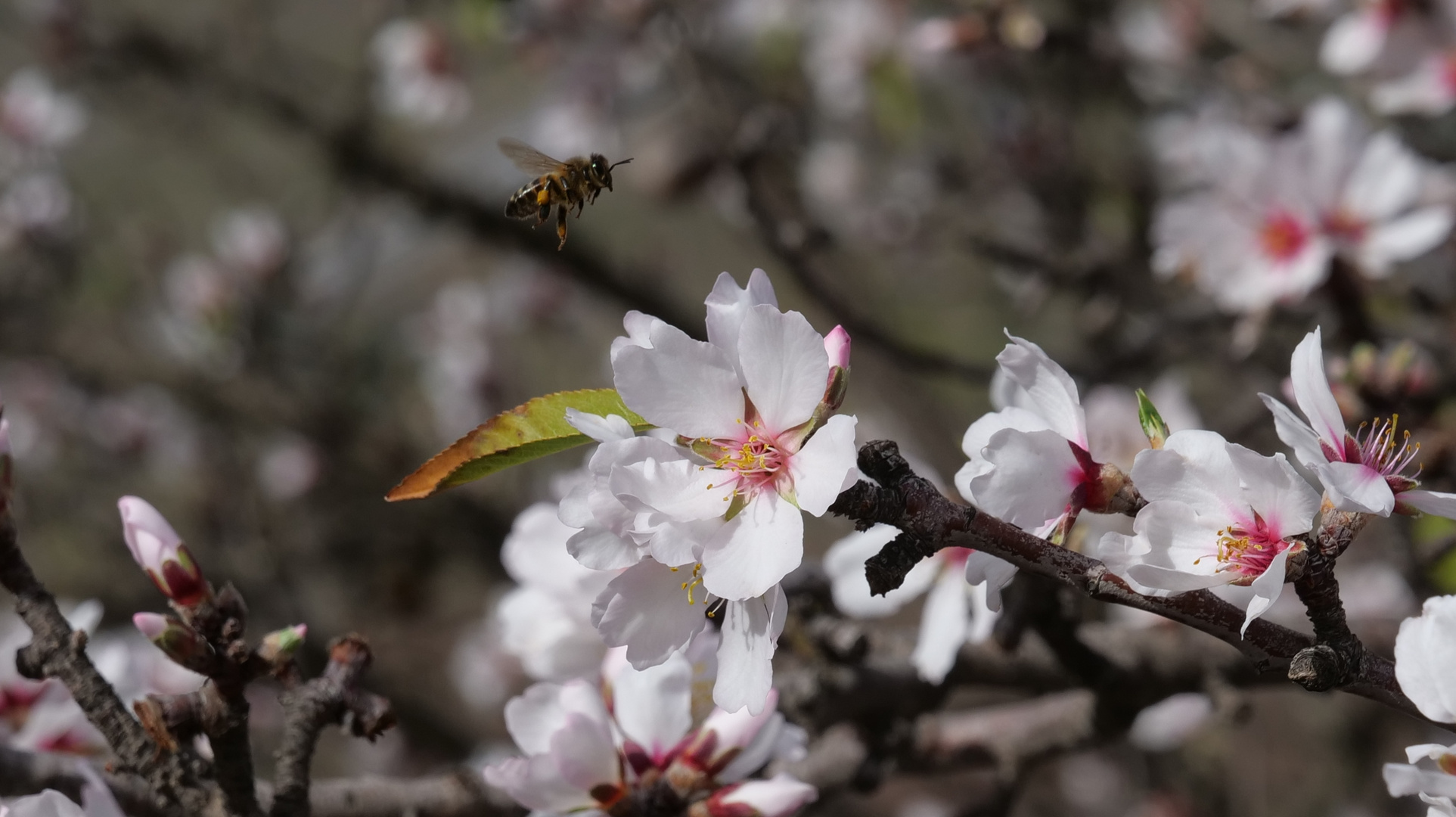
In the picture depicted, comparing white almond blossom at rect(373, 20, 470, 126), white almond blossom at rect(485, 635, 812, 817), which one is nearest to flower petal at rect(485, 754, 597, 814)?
white almond blossom at rect(485, 635, 812, 817)

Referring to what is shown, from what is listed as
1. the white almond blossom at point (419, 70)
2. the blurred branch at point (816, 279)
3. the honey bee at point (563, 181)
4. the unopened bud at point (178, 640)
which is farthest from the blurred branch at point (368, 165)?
the unopened bud at point (178, 640)

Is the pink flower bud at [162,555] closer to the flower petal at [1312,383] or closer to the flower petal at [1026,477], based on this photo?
the flower petal at [1026,477]

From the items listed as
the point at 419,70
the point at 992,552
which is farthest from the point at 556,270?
the point at 992,552

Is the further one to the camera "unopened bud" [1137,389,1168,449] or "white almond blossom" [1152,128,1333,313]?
"white almond blossom" [1152,128,1333,313]

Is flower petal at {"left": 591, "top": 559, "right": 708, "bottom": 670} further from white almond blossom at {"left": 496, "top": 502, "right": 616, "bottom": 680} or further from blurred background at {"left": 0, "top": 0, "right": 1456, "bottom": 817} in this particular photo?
blurred background at {"left": 0, "top": 0, "right": 1456, "bottom": 817}

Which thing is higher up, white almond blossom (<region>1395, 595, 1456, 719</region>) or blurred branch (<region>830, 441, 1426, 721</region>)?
blurred branch (<region>830, 441, 1426, 721</region>)

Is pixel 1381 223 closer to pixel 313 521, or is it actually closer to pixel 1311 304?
pixel 1311 304
